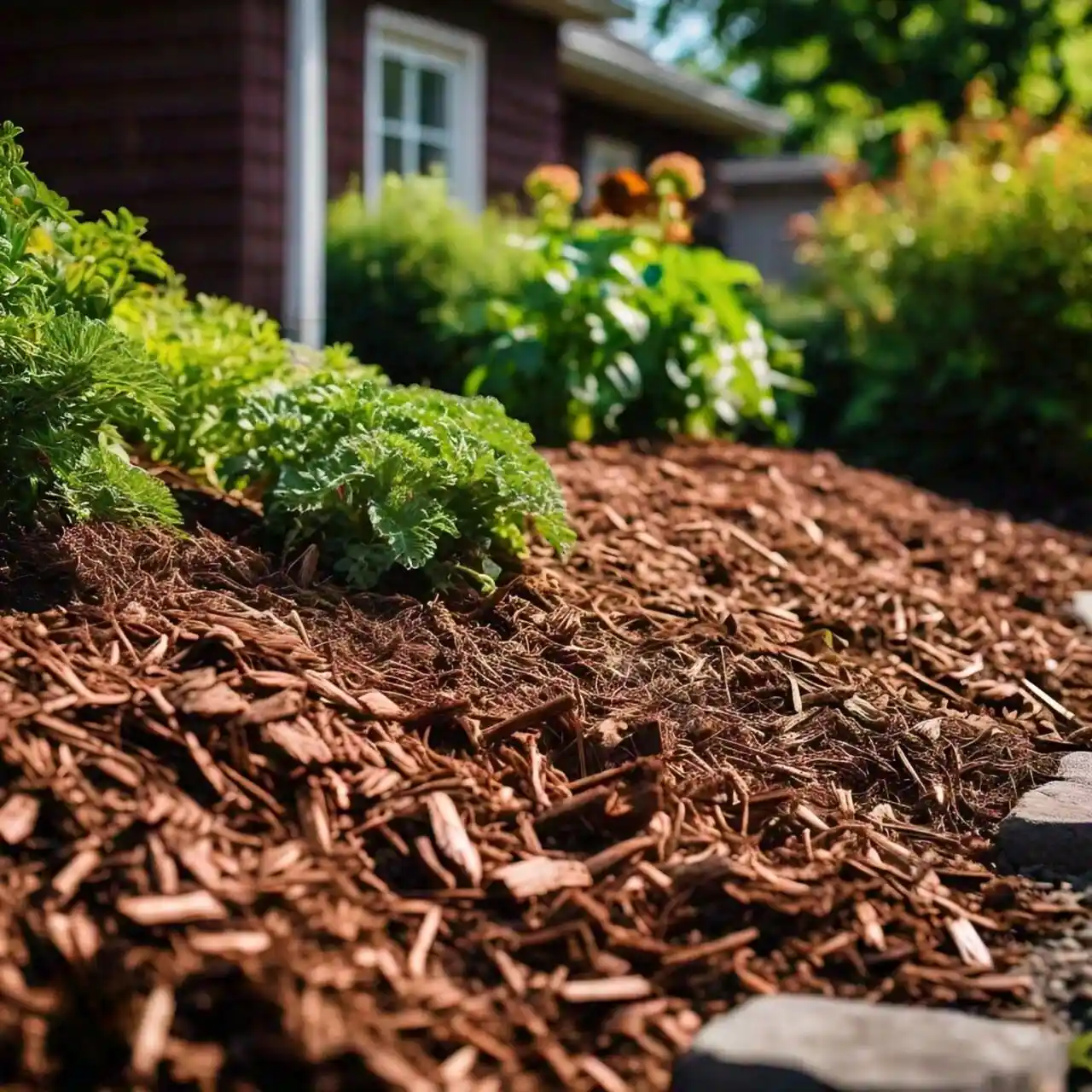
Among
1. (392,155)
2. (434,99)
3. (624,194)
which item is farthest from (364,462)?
(434,99)

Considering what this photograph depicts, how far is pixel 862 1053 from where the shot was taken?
6.04 ft

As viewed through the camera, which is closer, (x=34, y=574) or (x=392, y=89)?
(x=34, y=574)

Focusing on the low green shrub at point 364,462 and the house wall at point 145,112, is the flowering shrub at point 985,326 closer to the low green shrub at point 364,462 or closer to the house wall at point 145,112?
the house wall at point 145,112

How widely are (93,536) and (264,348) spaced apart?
1.28 metres

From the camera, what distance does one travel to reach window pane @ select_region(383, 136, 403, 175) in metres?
9.01

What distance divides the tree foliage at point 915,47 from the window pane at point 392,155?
864 cm

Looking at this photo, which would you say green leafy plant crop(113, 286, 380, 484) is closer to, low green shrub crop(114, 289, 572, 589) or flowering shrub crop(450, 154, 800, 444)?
low green shrub crop(114, 289, 572, 589)

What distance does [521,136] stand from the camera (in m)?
9.93

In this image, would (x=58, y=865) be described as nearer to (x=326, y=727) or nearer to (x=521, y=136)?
(x=326, y=727)

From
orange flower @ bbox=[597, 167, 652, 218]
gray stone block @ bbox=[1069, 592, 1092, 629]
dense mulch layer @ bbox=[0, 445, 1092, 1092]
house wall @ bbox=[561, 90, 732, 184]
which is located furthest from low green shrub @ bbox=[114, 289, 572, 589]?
house wall @ bbox=[561, 90, 732, 184]

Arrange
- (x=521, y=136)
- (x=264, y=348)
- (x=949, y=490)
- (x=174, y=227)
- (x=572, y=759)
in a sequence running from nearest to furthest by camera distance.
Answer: (x=572, y=759) < (x=264, y=348) < (x=949, y=490) < (x=174, y=227) < (x=521, y=136)

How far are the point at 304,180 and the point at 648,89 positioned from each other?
6472mm

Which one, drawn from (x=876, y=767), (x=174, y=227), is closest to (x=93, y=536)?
(x=876, y=767)

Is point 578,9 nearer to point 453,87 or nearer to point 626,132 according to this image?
point 453,87
